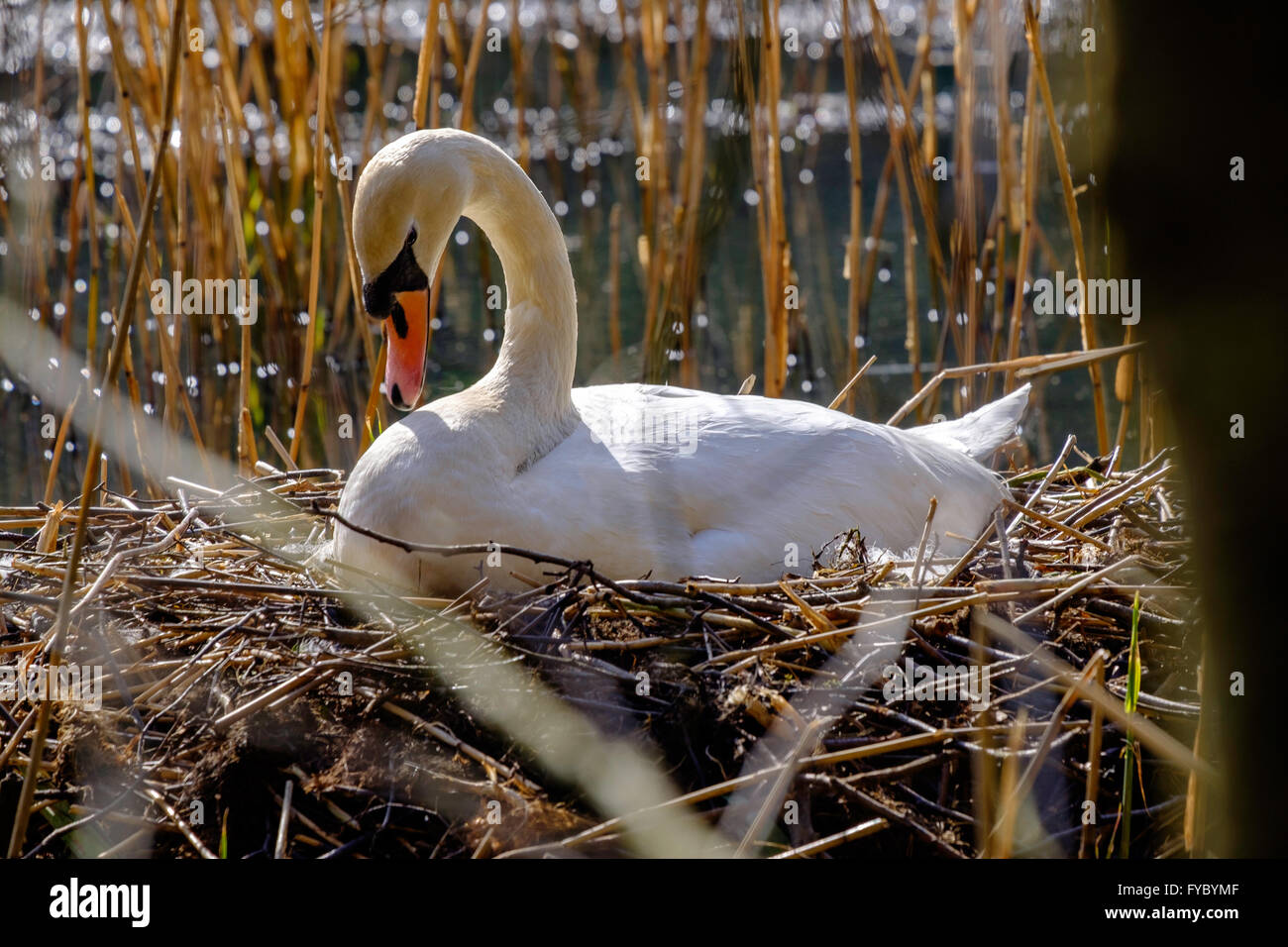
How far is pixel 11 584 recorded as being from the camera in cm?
352

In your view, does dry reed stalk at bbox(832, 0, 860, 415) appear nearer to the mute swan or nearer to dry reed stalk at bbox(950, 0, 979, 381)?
dry reed stalk at bbox(950, 0, 979, 381)

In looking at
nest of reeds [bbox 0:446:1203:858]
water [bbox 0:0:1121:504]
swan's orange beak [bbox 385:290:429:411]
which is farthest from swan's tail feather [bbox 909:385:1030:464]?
swan's orange beak [bbox 385:290:429:411]

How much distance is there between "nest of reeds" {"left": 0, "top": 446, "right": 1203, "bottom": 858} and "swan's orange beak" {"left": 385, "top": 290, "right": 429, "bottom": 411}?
0.68m

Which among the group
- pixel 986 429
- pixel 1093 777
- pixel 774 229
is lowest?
pixel 1093 777

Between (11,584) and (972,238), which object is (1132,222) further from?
(972,238)

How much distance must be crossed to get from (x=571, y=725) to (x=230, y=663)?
0.88m

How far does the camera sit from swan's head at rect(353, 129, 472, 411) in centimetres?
343

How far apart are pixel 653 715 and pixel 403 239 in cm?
157

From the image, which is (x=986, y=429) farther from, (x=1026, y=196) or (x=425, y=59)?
(x=425, y=59)

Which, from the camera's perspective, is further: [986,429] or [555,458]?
[986,429]

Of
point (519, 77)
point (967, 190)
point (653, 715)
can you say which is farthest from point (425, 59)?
point (519, 77)

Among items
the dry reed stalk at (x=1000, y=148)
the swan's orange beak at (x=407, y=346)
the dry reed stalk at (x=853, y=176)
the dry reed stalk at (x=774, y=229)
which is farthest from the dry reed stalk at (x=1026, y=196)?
the swan's orange beak at (x=407, y=346)

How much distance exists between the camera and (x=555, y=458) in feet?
11.8
